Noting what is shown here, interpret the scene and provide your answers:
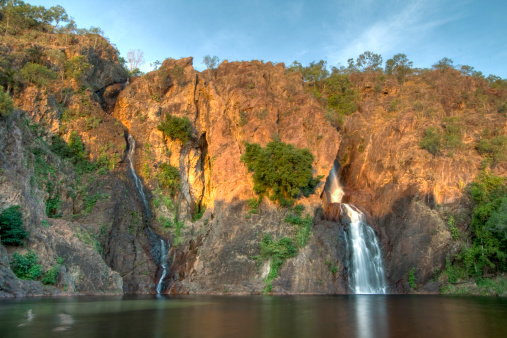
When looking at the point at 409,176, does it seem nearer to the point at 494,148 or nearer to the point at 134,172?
the point at 494,148

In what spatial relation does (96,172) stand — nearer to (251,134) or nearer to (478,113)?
(251,134)

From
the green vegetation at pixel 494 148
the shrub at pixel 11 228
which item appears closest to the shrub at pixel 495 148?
the green vegetation at pixel 494 148

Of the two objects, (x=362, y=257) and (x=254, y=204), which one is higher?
(x=254, y=204)

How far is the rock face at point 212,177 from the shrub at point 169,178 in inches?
23.7

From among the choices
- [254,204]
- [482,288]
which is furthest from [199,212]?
[482,288]

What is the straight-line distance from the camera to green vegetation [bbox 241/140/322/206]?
37594mm

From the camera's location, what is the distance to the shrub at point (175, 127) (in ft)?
151

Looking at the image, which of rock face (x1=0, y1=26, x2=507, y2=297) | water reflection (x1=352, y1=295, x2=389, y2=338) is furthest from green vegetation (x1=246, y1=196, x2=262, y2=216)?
water reflection (x1=352, y1=295, x2=389, y2=338)

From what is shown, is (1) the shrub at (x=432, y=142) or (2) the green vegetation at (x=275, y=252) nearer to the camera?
(2) the green vegetation at (x=275, y=252)

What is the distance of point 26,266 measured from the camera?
24094mm

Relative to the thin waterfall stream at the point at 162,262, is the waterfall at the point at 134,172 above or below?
above

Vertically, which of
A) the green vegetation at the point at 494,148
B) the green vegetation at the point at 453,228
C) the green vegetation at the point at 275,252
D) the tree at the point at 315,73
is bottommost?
the green vegetation at the point at 275,252

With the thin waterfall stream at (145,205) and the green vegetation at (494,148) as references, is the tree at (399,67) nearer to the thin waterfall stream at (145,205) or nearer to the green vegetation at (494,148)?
the green vegetation at (494,148)

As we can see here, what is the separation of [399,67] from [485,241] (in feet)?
124
